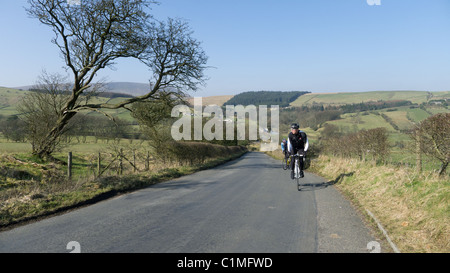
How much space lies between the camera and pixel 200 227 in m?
5.52

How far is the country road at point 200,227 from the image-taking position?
4512 millimetres

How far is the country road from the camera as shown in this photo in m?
4.51

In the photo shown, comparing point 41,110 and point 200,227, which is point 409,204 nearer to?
point 200,227

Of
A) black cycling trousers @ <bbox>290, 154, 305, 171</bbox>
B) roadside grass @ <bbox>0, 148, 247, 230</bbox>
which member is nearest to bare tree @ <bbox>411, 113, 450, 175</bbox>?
black cycling trousers @ <bbox>290, 154, 305, 171</bbox>

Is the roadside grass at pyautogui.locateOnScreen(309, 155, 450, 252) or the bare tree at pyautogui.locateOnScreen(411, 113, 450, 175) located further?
the bare tree at pyautogui.locateOnScreen(411, 113, 450, 175)

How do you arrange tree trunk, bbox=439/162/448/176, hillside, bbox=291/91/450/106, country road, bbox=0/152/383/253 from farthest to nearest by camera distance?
hillside, bbox=291/91/450/106, tree trunk, bbox=439/162/448/176, country road, bbox=0/152/383/253

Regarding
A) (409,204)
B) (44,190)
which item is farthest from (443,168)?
(44,190)

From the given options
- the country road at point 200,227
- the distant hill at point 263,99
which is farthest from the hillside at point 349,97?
the country road at point 200,227

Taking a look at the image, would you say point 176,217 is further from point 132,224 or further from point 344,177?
point 344,177

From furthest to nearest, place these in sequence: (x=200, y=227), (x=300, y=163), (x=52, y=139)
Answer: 1. (x=52, y=139)
2. (x=300, y=163)
3. (x=200, y=227)

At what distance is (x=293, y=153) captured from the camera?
10.3m

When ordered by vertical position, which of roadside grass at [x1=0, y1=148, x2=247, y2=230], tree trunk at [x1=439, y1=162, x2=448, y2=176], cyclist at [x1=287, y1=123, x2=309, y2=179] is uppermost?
cyclist at [x1=287, y1=123, x2=309, y2=179]

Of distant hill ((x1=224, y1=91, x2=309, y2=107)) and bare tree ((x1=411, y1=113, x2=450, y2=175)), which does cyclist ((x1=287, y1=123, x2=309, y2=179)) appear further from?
distant hill ((x1=224, y1=91, x2=309, y2=107))

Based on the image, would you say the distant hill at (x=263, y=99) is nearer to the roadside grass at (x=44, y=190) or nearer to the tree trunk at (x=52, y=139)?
the tree trunk at (x=52, y=139)
